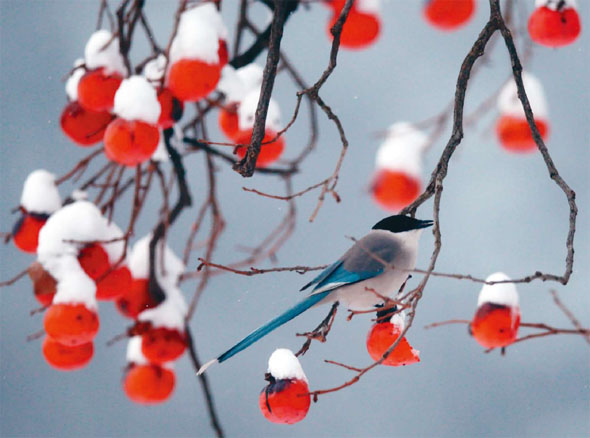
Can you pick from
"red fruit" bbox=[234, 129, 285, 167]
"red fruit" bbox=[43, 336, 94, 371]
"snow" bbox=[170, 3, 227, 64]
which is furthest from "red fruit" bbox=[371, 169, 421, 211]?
Result: "red fruit" bbox=[43, 336, 94, 371]

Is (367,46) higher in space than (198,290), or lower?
higher

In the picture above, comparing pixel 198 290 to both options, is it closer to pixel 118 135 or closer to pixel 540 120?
pixel 118 135

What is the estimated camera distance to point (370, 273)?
68 cm

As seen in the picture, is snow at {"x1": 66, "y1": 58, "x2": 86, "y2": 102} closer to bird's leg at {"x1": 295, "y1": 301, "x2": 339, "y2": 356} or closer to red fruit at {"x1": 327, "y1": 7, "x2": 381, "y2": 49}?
red fruit at {"x1": 327, "y1": 7, "x2": 381, "y2": 49}

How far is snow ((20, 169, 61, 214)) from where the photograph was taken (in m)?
0.92

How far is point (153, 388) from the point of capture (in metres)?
0.96

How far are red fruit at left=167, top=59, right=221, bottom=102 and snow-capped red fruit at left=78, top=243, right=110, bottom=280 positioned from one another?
0.64 feet

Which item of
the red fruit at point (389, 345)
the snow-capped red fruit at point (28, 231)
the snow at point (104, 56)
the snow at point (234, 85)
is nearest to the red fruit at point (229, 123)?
the snow at point (234, 85)

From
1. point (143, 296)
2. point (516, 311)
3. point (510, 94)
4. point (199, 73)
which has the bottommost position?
point (516, 311)

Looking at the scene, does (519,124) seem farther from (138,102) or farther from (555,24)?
(138,102)

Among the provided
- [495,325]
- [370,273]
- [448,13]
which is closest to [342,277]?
[370,273]

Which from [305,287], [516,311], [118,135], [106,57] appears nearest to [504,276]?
[516,311]

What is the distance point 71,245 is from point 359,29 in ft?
1.45

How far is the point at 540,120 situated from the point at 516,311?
15.8 inches
